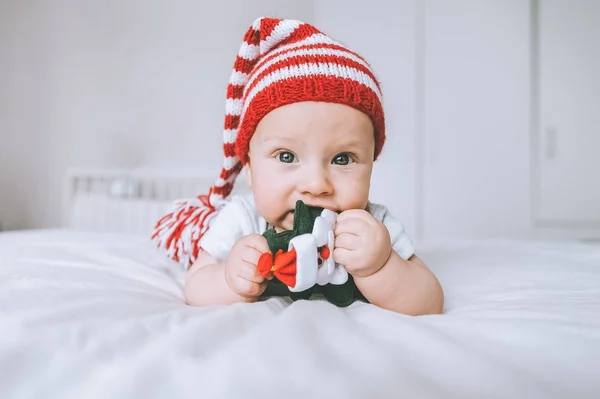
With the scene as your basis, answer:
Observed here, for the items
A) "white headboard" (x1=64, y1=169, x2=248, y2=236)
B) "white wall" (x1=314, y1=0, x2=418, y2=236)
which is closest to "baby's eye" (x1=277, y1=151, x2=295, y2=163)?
"white headboard" (x1=64, y1=169, x2=248, y2=236)

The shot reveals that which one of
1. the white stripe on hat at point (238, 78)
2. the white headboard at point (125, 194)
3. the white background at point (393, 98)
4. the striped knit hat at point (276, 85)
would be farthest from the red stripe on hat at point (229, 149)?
the white background at point (393, 98)

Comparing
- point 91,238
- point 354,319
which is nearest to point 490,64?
point 91,238

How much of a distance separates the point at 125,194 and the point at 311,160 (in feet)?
7.02

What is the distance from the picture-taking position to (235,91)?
2.59 feet

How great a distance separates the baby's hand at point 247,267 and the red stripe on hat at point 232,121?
0.94 ft

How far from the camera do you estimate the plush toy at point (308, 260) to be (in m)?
0.50

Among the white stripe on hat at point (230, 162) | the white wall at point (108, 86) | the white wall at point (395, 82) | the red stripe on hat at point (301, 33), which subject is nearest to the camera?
the red stripe on hat at point (301, 33)

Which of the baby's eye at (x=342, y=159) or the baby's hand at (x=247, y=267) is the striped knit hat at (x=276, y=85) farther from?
the baby's hand at (x=247, y=267)

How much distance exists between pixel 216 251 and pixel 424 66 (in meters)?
2.18

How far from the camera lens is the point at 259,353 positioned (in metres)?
0.35

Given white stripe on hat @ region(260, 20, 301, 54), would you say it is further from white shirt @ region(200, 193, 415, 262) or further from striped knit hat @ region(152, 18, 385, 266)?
white shirt @ region(200, 193, 415, 262)

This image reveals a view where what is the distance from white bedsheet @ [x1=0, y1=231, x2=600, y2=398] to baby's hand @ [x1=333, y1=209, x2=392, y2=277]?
0.18 feet

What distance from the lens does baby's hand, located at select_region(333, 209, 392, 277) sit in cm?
55

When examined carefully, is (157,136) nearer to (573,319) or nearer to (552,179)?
(552,179)
